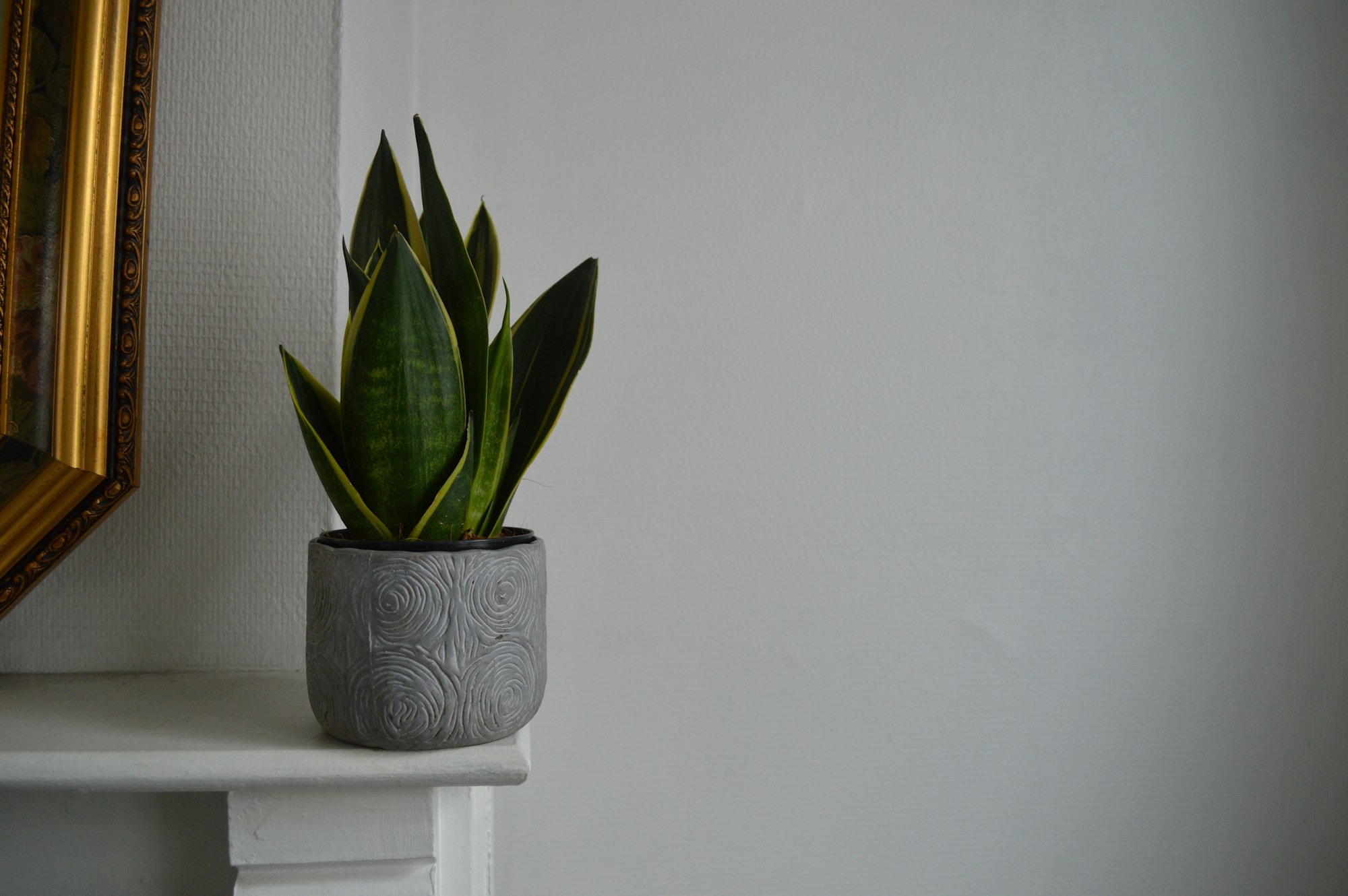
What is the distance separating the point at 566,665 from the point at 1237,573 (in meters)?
0.80

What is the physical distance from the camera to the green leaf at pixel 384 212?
51cm

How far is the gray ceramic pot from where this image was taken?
42cm

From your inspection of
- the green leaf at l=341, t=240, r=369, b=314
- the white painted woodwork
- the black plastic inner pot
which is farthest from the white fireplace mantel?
the green leaf at l=341, t=240, r=369, b=314

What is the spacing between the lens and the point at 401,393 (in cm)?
42

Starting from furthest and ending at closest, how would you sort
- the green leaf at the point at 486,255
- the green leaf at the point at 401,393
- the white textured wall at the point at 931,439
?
the white textured wall at the point at 931,439 < the green leaf at the point at 486,255 < the green leaf at the point at 401,393

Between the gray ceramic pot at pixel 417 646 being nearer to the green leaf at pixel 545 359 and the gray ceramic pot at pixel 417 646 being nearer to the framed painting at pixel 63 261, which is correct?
the green leaf at pixel 545 359

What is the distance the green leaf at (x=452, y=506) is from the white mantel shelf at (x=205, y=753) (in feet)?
0.39

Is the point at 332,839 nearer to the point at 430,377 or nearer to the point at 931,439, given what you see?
the point at 430,377

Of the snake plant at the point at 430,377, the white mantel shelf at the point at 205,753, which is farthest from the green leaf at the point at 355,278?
the white mantel shelf at the point at 205,753

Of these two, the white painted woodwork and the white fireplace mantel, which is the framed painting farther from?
the white painted woodwork

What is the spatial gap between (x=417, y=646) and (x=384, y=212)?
28 cm

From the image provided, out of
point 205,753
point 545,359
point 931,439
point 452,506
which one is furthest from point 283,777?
point 931,439

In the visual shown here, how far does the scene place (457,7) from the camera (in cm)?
81

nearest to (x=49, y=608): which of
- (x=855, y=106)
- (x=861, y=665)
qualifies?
(x=861, y=665)
